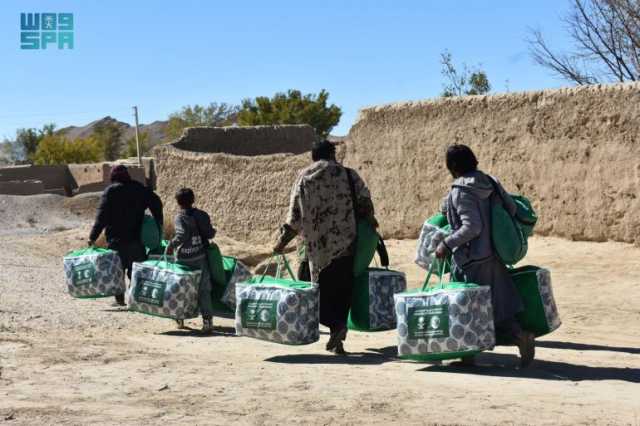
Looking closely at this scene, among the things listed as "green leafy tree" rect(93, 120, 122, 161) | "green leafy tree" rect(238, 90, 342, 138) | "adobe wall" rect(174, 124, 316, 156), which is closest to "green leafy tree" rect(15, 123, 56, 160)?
"green leafy tree" rect(93, 120, 122, 161)

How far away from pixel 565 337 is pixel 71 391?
4.62 metres

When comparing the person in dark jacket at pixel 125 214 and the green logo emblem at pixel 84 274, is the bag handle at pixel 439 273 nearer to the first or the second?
the person in dark jacket at pixel 125 214

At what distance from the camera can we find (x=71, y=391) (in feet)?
21.1

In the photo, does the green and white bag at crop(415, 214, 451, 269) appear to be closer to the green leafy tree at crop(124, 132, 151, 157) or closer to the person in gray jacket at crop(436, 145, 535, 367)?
the person in gray jacket at crop(436, 145, 535, 367)

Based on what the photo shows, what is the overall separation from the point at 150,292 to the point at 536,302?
352 centimetres

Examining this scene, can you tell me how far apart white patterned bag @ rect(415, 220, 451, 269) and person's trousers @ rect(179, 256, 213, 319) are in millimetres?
2209

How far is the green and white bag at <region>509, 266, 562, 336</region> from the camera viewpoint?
7094 mm

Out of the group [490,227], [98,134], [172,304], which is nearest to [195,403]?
[490,227]

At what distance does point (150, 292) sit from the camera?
362 inches

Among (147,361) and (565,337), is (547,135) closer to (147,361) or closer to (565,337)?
(565,337)

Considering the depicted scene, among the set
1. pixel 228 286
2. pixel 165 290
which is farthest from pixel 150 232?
pixel 165 290

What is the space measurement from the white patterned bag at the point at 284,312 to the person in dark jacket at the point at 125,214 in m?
3.28

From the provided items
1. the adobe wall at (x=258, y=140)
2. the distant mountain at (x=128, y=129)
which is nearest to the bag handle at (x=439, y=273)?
the adobe wall at (x=258, y=140)

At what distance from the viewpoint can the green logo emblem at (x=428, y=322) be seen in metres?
6.73
